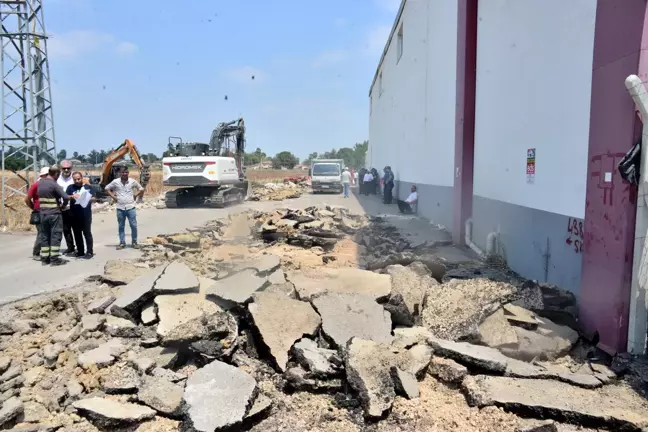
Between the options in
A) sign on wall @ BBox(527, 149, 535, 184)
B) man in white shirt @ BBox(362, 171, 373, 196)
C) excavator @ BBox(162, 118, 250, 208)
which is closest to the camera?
sign on wall @ BBox(527, 149, 535, 184)

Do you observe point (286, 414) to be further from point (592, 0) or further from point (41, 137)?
point (41, 137)

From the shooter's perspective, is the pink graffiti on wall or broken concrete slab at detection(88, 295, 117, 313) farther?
broken concrete slab at detection(88, 295, 117, 313)

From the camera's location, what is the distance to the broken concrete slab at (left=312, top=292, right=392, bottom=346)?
15.0ft

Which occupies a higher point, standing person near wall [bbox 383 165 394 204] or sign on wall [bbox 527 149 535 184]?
sign on wall [bbox 527 149 535 184]

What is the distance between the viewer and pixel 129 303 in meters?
5.44

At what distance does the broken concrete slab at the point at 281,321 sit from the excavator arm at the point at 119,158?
1913cm

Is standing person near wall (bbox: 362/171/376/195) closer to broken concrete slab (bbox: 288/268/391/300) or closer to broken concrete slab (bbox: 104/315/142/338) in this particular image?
broken concrete slab (bbox: 288/268/391/300)

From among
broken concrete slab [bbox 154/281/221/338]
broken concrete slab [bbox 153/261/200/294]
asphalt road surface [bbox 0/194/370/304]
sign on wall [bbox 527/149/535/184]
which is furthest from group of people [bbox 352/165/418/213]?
broken concrete slab [bbox 154/281/221/338]

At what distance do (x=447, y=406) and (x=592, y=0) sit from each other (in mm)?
4545

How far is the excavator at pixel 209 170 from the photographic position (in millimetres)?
19078

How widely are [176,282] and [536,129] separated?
17.7 ft

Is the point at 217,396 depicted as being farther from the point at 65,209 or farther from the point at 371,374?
the point at 65,209

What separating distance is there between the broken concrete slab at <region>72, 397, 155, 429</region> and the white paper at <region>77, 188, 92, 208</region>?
6.20 metres

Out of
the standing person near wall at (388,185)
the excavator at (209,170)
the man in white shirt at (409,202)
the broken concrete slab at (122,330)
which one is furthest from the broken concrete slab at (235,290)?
the standing person near wall at (388,185)
